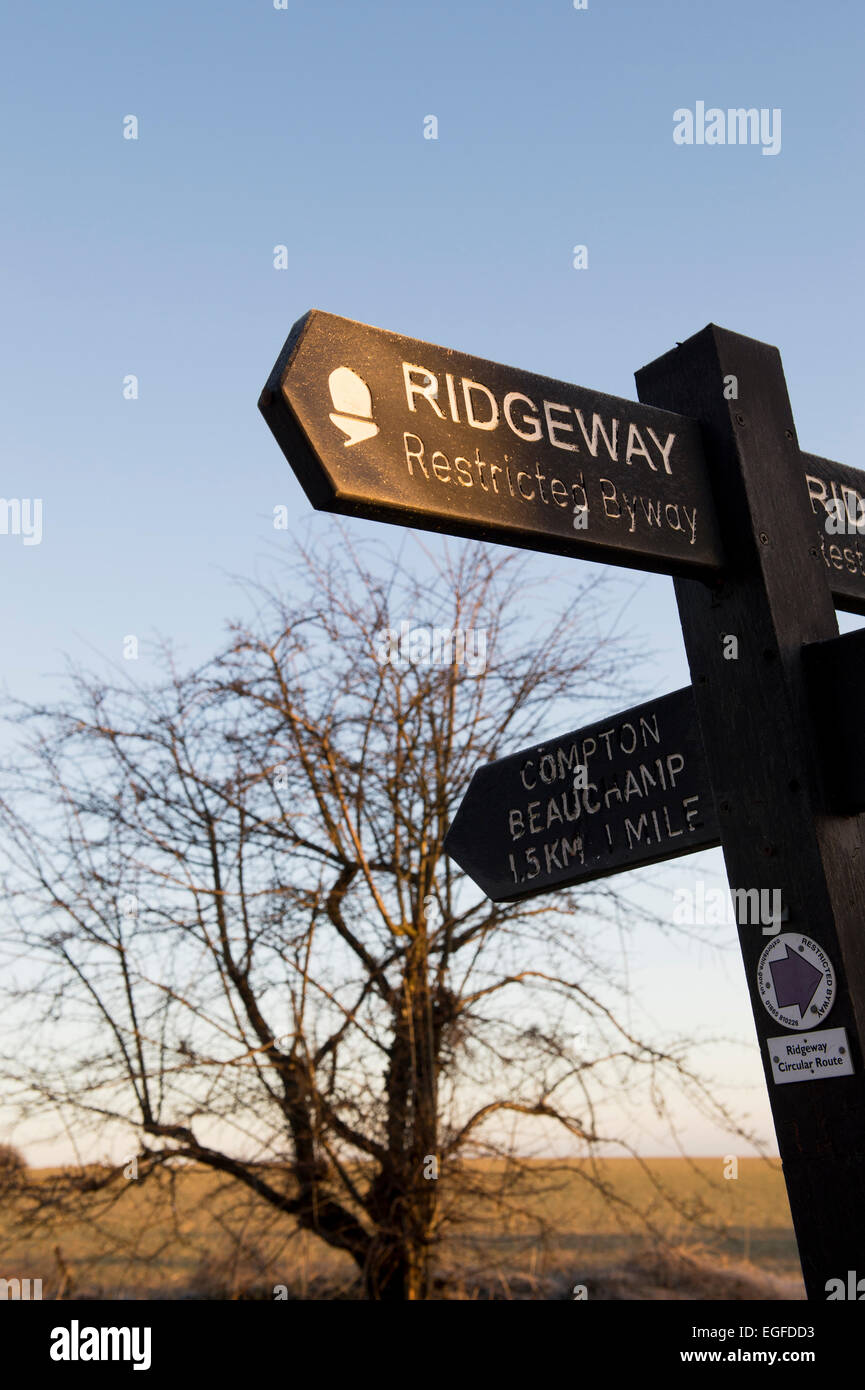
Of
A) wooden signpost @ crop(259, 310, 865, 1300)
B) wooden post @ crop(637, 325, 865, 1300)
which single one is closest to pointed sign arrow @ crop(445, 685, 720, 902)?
wooden signpost @ crop(259, 310, 865, 1300)

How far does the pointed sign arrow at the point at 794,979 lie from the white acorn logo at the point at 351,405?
3.12ft

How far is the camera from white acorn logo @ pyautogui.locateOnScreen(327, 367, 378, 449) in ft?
4.99

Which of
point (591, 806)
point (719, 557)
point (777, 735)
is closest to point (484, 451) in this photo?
point (719, 557)

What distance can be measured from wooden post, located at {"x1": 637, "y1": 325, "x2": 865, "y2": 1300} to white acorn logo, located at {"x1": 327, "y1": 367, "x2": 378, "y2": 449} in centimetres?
67

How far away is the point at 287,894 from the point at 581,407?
4282 millimetres

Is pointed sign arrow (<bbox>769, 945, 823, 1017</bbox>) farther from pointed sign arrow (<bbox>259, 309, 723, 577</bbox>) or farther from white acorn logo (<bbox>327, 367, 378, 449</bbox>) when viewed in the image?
white acorn logo (<bbox>327, 367, 378, 449</bbox>)

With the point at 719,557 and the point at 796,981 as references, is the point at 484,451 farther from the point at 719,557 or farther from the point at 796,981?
the point at 796,981

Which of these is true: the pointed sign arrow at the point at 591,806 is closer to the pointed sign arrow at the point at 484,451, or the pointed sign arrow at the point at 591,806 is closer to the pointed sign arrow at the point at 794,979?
the pointed sign arrow at the point at 794,979

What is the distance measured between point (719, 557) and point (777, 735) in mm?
311

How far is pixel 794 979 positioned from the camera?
1718 mm
